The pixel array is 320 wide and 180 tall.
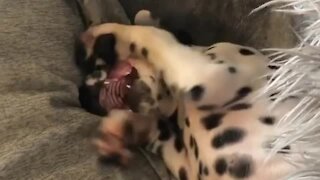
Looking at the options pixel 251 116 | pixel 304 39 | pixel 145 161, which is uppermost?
pixel 304 39

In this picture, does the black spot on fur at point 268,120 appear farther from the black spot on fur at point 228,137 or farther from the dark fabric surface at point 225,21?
the dark fabric surface at point 225,21

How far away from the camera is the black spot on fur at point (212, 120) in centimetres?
119

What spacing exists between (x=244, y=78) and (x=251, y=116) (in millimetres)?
68

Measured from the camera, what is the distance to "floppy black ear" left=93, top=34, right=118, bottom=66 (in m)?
1.33

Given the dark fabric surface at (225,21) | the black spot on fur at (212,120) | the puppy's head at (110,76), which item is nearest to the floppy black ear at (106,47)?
the puppy's head at (110,76)

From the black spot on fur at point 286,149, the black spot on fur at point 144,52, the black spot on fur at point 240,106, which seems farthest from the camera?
the black spot on fur at point 144,52

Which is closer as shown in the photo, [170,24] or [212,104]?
[212,104]

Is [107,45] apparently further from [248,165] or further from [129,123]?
[248,165]

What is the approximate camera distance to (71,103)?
4.19 ft

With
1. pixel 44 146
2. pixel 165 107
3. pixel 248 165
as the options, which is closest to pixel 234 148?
pixel 248 165

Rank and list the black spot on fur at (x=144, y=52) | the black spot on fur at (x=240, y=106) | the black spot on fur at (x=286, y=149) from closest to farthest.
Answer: the black spot on fur at (x=286, y=149) < the black spot on fur at (x=240, y=106) < the black spot on fur at (x=144, y=52)

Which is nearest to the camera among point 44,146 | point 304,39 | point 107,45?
point 304,39

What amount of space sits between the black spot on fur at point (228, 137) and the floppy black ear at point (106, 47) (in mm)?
244

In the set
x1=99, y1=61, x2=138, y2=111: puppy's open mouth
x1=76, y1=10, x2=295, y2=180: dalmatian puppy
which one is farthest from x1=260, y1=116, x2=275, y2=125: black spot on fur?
x1=99, y1=61, x2=138, y2=111: puppy's open mouth
